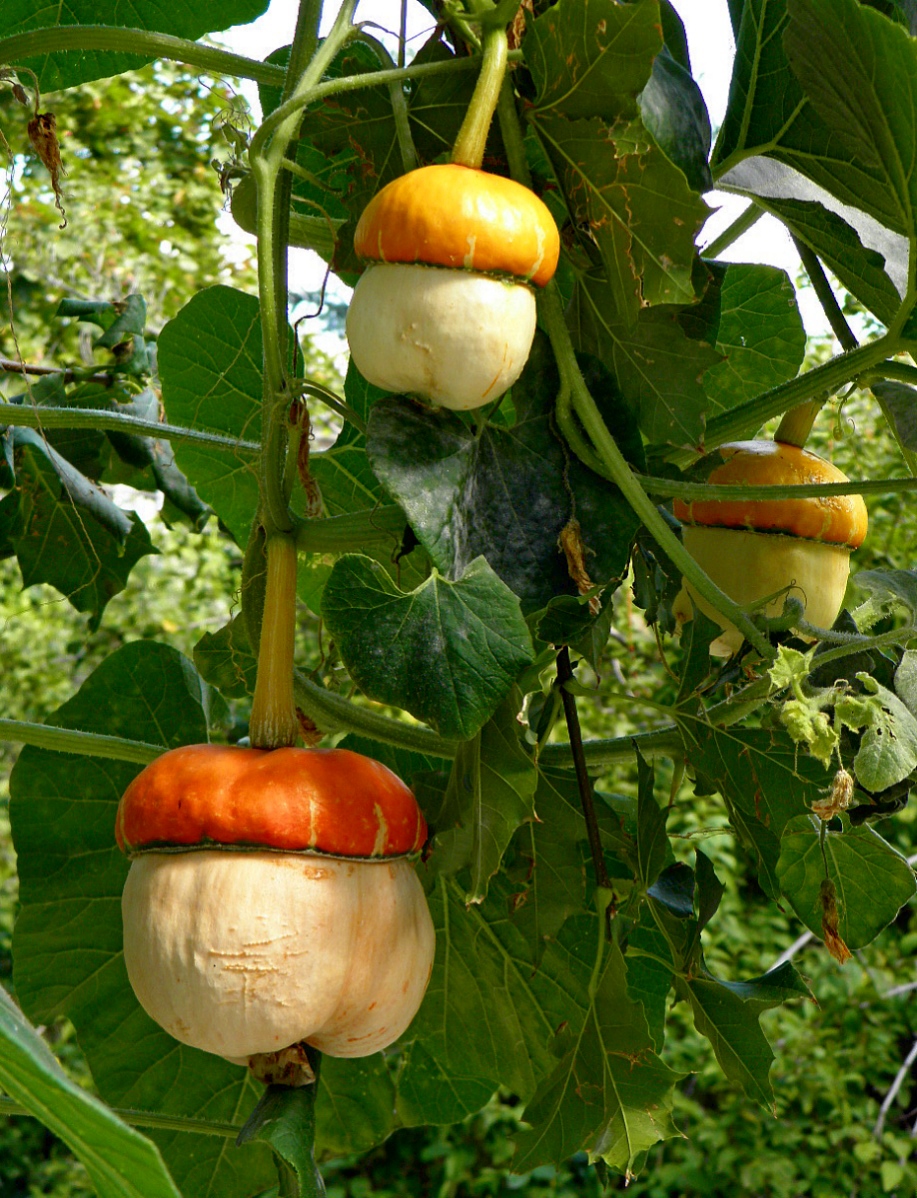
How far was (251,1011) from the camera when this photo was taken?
52cm

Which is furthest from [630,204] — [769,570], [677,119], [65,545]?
[65,545]

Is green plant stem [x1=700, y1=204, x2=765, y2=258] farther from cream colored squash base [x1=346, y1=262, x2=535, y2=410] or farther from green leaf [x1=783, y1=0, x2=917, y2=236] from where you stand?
cream colored squash base [x1=346, y1=262, x2=535, y2=410]

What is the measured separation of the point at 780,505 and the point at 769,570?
41mm

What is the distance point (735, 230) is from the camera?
0.89m

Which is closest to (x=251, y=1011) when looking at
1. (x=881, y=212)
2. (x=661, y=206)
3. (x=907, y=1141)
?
(x=661, y=206)

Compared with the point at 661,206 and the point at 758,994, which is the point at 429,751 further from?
the point at 661,206

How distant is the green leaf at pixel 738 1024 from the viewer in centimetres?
71

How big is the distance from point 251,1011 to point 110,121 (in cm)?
482

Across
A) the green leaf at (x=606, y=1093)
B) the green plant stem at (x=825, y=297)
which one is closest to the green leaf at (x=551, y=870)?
the green leaf at (x=606, y=1093)

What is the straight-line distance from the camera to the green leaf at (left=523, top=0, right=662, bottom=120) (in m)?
0.54

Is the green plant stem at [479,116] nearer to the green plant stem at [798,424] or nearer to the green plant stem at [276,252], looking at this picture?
the green plant stem at [276,252]

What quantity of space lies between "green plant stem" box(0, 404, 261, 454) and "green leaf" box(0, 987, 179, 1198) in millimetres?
461

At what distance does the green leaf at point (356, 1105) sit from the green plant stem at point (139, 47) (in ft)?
2.54

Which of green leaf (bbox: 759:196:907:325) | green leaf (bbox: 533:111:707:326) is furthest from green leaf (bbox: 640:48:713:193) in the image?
green leaf (bbox: 759:196:907:325)
